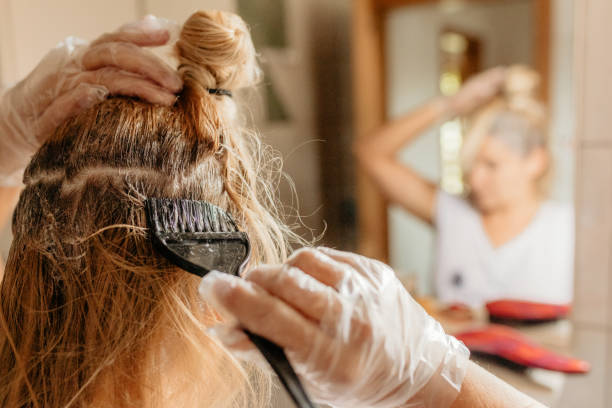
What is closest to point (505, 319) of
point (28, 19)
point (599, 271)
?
point (599, 271)

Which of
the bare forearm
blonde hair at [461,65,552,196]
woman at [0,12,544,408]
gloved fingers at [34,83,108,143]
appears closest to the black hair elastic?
woman at [0,12,544,408]

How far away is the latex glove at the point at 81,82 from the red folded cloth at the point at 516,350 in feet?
3.01

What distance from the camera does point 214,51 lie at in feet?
1.73

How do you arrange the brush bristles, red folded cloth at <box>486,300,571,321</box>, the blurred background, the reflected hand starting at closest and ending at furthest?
the brush bristles < the blurred background < red folded cloth at <box>486,300,571,321</box> < the reflected hand

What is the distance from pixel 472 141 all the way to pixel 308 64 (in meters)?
0.63

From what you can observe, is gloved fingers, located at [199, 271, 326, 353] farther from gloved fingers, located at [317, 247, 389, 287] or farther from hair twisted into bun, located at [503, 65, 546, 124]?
hair twisted into bun, located at [503, 65, 546, 124]

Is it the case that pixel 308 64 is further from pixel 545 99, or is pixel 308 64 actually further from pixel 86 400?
pixel 86 400

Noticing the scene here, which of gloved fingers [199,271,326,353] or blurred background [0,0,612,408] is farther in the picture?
blurred background [0,0,612,408]

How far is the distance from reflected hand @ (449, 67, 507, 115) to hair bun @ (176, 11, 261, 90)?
0.97m

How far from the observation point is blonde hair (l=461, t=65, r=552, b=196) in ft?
4.07

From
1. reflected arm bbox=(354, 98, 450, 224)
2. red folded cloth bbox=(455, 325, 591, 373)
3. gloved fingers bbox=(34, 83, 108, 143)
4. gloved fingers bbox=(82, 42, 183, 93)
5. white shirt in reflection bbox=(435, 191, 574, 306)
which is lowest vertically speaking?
red folded cloth bbox=(455, 325, 591, 373)

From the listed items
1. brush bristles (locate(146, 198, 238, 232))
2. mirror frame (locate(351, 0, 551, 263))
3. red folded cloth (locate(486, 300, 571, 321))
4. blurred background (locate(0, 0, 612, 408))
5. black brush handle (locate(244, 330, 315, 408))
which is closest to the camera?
black brush handle (locate(244, 330, 315, 408))

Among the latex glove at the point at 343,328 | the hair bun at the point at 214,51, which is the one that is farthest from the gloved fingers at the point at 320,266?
the hair bun at the point at 214,51

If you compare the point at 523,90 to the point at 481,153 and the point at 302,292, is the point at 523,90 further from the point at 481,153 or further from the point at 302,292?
the point at 302,292
